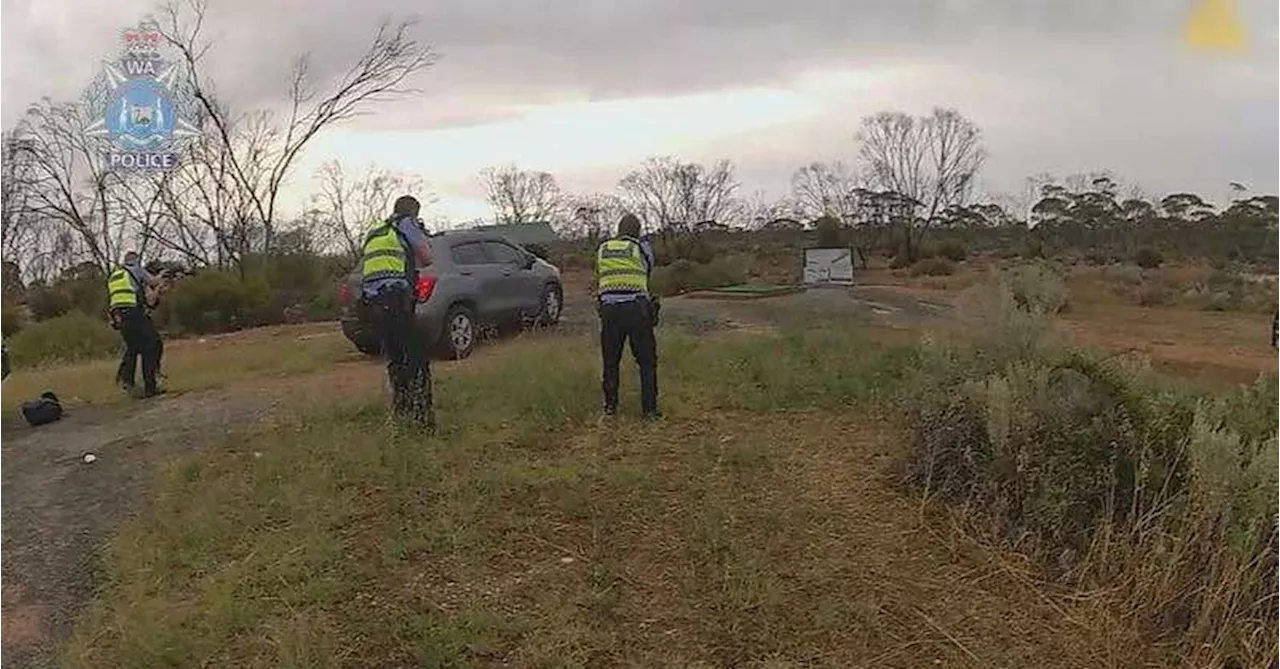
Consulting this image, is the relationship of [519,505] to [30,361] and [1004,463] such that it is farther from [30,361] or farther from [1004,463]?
[30,361]

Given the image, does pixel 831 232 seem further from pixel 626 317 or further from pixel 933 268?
pixel 626 317

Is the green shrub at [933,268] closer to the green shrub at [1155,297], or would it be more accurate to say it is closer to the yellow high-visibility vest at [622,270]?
the green shrub at [1155,297]

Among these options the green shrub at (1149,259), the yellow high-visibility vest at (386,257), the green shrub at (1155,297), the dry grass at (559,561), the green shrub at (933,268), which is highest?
the yellow high-visibility vest at (386,257)

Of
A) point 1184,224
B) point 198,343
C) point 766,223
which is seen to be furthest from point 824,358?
point 1184,224

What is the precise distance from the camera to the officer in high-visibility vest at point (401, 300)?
845cm

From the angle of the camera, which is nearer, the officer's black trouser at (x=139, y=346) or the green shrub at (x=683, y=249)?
the officer's black trouser at (x=139, y=346)

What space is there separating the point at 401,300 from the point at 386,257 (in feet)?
1.06

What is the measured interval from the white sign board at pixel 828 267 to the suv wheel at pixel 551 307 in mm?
12725

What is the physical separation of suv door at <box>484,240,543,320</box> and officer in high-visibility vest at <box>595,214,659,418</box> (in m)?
5.42

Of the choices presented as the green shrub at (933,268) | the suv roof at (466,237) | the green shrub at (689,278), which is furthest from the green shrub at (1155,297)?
the suv roof at (466,237)

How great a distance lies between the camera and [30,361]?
875 inches

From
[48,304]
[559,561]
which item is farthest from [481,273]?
[48,304]

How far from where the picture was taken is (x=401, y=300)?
8.47 metres

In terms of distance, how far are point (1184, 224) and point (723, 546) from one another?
2257 inches
